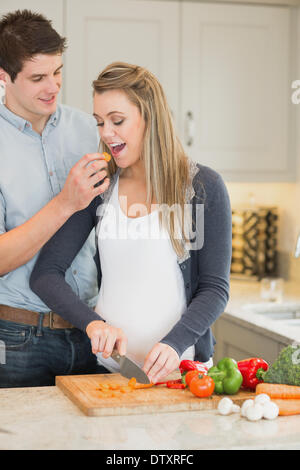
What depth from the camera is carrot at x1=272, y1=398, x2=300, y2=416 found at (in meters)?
1.41

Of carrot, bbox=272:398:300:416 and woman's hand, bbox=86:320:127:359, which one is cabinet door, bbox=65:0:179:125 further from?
carrot, bbox=272:398:300:416

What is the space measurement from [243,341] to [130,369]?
3.84 feet

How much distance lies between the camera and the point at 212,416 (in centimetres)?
142

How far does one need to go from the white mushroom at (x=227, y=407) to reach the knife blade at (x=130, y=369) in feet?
0.68

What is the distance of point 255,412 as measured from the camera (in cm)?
138

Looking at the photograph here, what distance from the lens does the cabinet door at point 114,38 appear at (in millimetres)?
2971

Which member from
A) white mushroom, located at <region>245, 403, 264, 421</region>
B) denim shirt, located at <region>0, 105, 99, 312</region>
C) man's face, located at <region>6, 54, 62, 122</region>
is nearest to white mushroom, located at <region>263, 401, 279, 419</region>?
white mushroom, located at <region>245, 403, 264, 421</region>

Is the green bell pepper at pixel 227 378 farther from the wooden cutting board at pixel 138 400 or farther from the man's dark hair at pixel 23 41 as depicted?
the man's dark hair at pixel 23 41

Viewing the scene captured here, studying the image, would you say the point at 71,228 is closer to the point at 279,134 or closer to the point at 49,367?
the point at 49,367

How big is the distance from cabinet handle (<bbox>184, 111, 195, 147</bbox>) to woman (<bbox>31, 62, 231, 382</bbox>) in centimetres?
132

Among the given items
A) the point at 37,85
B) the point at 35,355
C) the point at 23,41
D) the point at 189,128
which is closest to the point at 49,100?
the point at 37,85

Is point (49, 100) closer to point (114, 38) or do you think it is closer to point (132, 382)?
point (132, 382)
